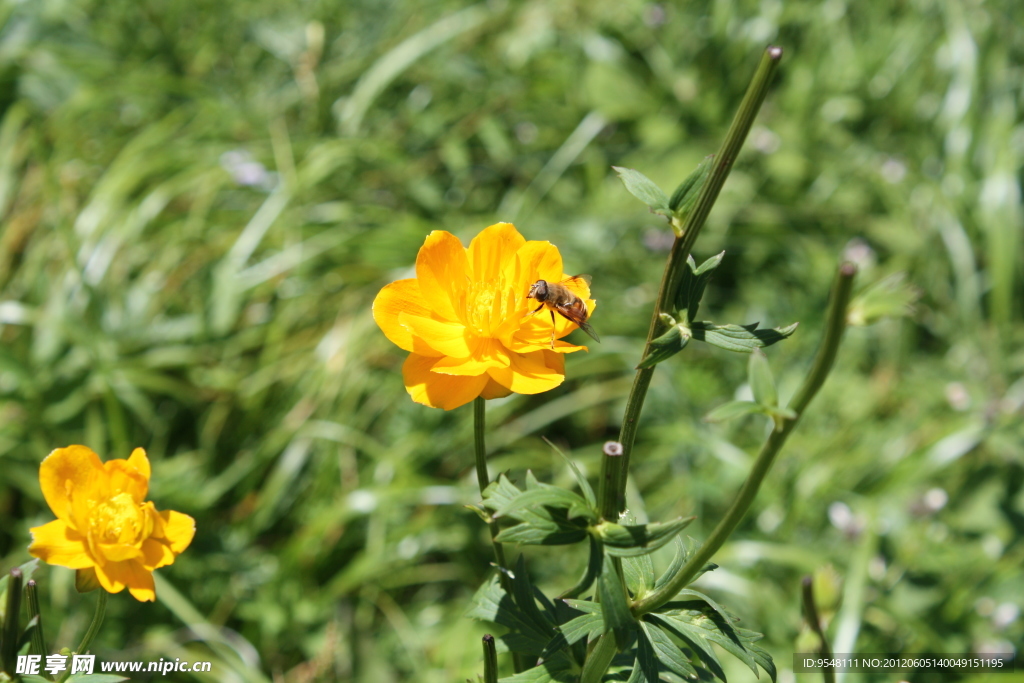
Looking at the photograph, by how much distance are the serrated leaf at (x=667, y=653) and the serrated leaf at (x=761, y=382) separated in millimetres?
244

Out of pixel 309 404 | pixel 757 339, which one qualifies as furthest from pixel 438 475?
pixel 757 339

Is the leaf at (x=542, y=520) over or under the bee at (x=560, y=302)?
under

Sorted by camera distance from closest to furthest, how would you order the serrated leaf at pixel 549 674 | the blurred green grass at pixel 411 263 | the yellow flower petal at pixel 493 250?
the serrated leaf at pixel 549 674
the yellow flower petal at pixel 493 250
the blurred green grass at pixel 411 263

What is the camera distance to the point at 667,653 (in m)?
0.65

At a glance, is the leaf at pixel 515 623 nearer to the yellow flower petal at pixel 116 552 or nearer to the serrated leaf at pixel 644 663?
the serrated leaf at pixel 644 663

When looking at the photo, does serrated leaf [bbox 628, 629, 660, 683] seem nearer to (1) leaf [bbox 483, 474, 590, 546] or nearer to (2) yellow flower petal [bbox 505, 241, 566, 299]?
(1) leaf [bbox 483, 474, 590, 546]

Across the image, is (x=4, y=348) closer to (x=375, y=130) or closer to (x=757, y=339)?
(x=375, y=130)

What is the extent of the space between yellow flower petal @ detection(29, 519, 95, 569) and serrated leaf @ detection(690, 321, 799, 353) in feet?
1.87

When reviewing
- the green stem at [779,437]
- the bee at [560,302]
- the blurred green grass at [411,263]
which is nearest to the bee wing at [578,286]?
the bee at [560,302]

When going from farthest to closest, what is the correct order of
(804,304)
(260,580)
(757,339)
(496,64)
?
(496,64) → (804,304) → (260,580) → (757,339)

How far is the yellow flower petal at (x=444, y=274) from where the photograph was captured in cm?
78

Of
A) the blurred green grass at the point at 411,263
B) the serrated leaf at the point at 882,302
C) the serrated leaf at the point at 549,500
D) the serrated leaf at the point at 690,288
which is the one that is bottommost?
the blurred green grass at the point at 411,263

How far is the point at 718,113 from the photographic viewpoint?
2693 mm

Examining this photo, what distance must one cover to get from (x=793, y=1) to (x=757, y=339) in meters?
2.87
